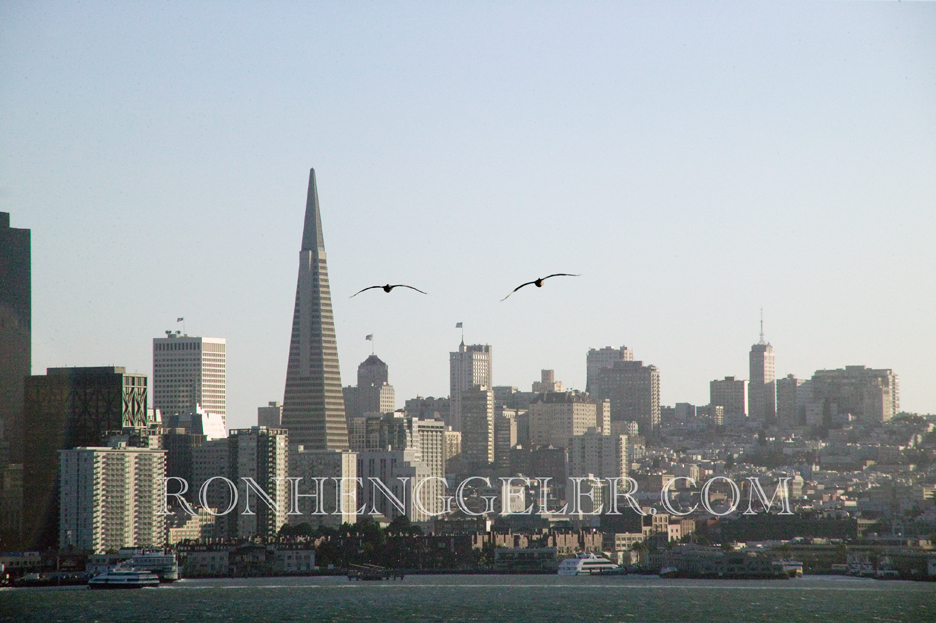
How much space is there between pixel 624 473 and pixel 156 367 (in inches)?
1625

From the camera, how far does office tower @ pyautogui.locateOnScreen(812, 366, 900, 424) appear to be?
607ft

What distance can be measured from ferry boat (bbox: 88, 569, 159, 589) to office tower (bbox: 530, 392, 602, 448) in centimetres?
9434

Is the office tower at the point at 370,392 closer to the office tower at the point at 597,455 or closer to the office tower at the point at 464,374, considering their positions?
the office tower at the point at 464,374

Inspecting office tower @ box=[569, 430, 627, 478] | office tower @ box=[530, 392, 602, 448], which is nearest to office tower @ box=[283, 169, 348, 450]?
office tower @ box=[569, 430, 627, 478]

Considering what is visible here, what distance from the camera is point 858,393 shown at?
191 meters

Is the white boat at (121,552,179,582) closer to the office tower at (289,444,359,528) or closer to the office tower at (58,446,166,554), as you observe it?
the office tower at (58,446,166,554)

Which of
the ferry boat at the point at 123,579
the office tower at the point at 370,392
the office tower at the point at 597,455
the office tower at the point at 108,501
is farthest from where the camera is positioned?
the office tower at the point at 370,392

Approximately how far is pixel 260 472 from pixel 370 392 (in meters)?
63.4

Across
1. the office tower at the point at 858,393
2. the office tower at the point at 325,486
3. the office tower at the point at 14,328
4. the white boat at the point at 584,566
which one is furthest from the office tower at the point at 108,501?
the office tower at the point at 858,393

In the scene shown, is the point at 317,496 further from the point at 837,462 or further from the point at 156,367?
the point at 837,462

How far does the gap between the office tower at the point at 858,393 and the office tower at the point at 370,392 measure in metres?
44.0

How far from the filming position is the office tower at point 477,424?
17512cm

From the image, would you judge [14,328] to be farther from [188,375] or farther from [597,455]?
[597,455]

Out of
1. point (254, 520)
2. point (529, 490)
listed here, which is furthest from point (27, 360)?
point (529, 490)
